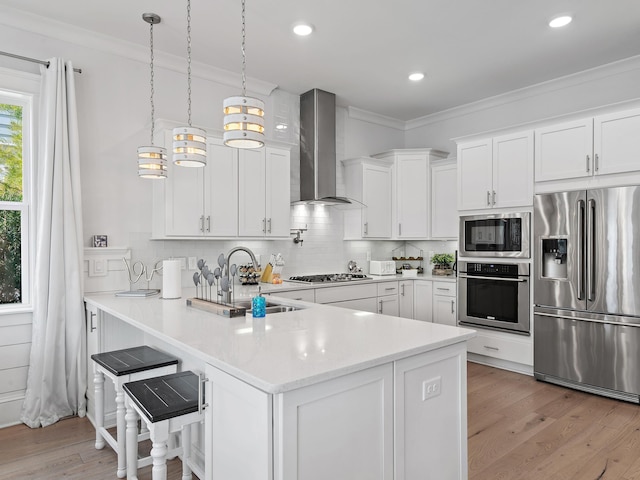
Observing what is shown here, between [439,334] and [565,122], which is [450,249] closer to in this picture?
[565,122]

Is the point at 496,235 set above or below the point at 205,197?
below

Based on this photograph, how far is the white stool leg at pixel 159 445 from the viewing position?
1797 millimetres

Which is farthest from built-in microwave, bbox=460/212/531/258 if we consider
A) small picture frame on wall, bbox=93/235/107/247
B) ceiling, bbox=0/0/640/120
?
small picture frame on wall, bbox=93/235/107/247

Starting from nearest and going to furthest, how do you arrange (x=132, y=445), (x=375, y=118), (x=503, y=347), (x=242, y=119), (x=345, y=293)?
(x=242, y=119)
(x=132, y=445)
(x=503, y=347)
(x=345, y=293)
(x=375, y=118)

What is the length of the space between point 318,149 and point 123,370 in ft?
10.6

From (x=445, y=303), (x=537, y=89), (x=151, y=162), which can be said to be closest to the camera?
(x=151, y=162)

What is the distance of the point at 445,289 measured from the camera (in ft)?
16.0

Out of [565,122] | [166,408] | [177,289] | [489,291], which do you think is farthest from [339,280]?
[166,408]

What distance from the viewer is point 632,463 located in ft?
8.42

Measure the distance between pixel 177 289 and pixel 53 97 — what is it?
5.53ft

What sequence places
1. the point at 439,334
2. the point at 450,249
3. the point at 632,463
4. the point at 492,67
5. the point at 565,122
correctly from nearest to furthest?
the point at 439,334 < the point at 632,463 < the point at 565,122 < the point at 492,67 < the point at 450,249

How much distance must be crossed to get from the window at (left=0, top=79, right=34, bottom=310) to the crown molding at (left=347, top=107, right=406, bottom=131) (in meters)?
3.44

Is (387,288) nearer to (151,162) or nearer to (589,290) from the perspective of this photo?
(589,290)

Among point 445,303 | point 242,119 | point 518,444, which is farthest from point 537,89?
point 242,119
